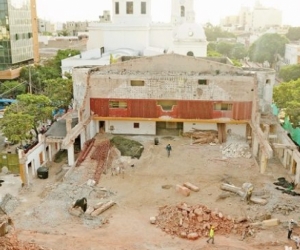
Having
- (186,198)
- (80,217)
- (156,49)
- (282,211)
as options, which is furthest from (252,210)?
(156,49)

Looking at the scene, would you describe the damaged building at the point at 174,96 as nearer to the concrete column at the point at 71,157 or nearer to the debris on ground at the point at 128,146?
the debris on ground at the point at 128,146

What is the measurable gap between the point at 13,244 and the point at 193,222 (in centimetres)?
914

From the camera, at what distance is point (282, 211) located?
77.2 feet

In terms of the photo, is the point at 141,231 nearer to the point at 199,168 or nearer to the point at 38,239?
the point at 38,239

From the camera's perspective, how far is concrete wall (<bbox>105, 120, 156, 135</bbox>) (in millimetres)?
36844

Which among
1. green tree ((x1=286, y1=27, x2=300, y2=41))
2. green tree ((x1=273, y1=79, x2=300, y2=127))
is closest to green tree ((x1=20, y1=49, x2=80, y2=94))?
green tree ((x1=273, y1=79, x2=300, y2=127))

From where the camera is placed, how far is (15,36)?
195 feet

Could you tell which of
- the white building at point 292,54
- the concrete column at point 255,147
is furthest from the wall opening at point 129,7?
Answer: the white building at point 292,54

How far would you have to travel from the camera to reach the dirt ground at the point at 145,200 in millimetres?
20672

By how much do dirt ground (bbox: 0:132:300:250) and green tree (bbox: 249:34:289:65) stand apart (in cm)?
5791

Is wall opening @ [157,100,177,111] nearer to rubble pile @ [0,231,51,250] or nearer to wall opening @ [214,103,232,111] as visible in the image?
wall opening @ [214,103,232,111]

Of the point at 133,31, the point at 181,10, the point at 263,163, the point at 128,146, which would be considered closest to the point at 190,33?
the point at 133,31

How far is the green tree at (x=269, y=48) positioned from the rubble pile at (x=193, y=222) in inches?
2724

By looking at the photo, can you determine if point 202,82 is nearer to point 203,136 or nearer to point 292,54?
point 203,136
